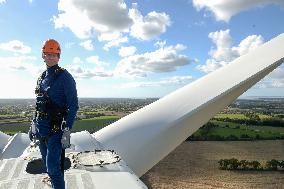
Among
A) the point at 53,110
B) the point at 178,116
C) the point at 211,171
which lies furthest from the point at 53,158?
the point at 211,171

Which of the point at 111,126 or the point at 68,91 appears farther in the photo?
the point at 111,126

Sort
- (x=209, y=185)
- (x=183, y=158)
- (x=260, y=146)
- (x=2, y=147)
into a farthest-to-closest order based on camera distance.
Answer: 1. (x=260, y=146)
2. (x=183, y=158)
3. (x=209, y=185)
4. (x=2, y=147)

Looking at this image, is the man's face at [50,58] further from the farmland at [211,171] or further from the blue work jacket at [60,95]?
the farmland at [211,171]

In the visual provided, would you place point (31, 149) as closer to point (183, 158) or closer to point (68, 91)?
point (68, 91)

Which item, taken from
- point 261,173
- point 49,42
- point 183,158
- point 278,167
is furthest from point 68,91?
point 183,158

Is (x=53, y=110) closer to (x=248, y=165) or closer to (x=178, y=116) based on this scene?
(x=178, y=116)

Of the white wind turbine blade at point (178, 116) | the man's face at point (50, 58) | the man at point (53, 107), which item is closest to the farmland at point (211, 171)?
the white wind turbine blade at point (178, 116)
